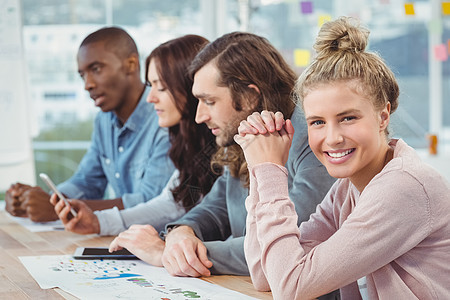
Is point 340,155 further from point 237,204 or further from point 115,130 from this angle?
point 115,130

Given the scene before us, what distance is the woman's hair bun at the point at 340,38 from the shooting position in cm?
123

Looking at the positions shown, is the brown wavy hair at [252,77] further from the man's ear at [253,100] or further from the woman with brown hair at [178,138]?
the woman with brown hair at [178,138]

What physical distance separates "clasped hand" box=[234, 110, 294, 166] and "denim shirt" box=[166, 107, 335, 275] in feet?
0.67

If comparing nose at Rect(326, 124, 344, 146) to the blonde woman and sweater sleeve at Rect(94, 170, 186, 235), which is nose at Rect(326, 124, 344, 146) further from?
sweater sleeve at Rect(94, 170, 186, 235)

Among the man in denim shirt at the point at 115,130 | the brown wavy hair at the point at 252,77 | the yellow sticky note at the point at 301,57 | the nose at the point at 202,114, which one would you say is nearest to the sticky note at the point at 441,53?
the yellow sticky note at the point at 301,57

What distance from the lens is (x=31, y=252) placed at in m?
1.79

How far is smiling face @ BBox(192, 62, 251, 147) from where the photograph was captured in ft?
5.87

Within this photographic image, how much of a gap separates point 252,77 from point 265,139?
0.48m

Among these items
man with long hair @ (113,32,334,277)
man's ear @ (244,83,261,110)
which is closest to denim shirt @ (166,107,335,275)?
man with long hair @ (113,32,334,277)

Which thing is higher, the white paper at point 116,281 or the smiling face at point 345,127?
the smiling face at point 345,127

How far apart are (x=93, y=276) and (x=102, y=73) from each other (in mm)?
1340

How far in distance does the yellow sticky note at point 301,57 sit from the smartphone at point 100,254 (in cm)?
321

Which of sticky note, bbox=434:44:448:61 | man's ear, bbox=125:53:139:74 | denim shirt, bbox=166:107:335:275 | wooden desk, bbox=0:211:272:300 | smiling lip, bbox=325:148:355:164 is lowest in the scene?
wooden desk, bbox=0:211:272:300

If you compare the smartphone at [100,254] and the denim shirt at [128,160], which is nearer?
the smartphone at [100,254]
